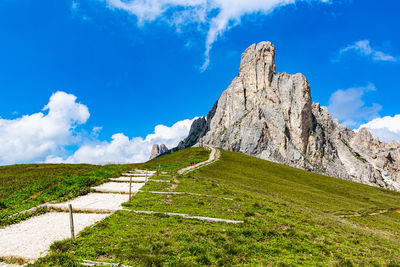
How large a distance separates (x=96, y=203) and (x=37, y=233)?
6974 millimetres

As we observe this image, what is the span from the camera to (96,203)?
742 inches

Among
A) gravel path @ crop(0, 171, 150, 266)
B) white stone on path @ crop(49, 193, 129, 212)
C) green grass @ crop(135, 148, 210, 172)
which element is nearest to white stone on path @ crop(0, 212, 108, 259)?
gravel path @ crop(0, 171, 150, 266)

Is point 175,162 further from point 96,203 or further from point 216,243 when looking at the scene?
point 216,243

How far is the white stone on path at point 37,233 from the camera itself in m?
9.71

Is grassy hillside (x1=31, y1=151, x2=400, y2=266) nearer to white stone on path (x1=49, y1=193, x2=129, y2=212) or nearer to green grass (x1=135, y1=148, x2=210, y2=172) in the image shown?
white stone on path (x1=49, y1=193, x2=129, y2=212)

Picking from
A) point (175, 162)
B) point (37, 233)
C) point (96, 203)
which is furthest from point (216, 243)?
point (175, 162)

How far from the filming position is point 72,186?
2325 centimetres

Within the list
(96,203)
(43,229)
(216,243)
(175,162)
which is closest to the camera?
(216,243)

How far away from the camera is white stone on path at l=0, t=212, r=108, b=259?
9.71m

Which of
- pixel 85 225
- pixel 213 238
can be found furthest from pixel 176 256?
pixel 85 225

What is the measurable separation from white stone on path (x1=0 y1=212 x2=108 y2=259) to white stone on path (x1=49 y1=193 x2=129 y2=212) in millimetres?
814

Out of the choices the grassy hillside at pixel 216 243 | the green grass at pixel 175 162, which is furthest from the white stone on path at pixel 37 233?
the green grass at pixel 175 162

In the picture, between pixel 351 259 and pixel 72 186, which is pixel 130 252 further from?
pixel 72 186

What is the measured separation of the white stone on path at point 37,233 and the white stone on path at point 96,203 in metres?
0.81
